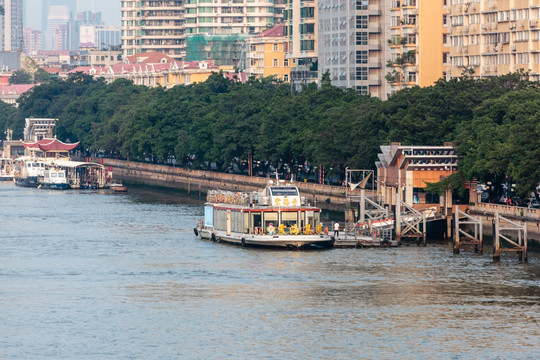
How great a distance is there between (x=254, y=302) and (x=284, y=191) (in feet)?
87.4

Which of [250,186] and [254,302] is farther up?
[250,186]

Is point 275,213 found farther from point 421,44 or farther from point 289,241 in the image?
point 421,44

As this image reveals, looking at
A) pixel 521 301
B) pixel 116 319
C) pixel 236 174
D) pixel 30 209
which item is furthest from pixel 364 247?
pixel 236 174

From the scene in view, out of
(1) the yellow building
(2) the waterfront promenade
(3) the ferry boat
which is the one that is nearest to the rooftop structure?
(2) the waterfront promenade

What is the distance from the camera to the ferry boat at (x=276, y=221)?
381ft

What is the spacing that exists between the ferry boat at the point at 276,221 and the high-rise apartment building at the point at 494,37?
4855 cm

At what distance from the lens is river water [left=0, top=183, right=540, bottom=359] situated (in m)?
81.1

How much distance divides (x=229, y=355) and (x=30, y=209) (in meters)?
87.1

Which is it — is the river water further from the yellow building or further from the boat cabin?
the yellow building

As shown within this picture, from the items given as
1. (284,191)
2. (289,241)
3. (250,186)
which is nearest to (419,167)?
(284,191)

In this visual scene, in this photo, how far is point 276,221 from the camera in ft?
389

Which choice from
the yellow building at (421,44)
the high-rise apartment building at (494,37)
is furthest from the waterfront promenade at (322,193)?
the yellow building at (421,44)

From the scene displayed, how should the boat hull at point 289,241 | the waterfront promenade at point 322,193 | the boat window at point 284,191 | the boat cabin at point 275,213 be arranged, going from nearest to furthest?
the boat hull at point 289,241, the boat cabin at point 275,213, the waterfront promenade at point 322,193, the boat window at point 284,191

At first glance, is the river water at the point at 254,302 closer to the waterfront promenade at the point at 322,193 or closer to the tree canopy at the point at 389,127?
the waterfront promenade at the point at 322,193
